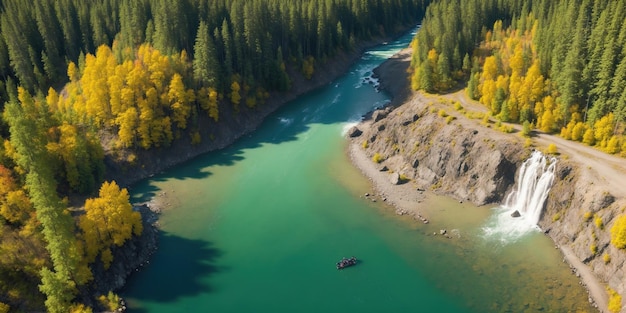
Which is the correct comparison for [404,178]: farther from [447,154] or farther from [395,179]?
[447,154]

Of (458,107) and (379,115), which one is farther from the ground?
(458,107)

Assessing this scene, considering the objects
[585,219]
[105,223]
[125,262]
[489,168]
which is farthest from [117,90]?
[585,219]

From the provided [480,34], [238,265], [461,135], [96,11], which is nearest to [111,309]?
[238,265]

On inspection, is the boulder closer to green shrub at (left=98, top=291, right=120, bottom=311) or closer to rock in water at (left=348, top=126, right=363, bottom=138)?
rock in water at (left=348, top=126, right=363, bottom=138)

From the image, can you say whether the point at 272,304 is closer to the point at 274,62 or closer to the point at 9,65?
the point at 274,62

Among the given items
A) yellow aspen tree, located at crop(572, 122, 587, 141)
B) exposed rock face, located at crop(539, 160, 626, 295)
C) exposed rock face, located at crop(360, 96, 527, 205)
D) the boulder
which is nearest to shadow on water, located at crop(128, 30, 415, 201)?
the boulder

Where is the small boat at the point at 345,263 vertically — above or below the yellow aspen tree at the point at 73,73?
below

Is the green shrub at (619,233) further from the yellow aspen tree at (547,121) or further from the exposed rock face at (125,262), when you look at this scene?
the exposed rock face at (125,262)

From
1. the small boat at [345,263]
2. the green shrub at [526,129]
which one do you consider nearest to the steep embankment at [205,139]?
the small boat at [345,263]
